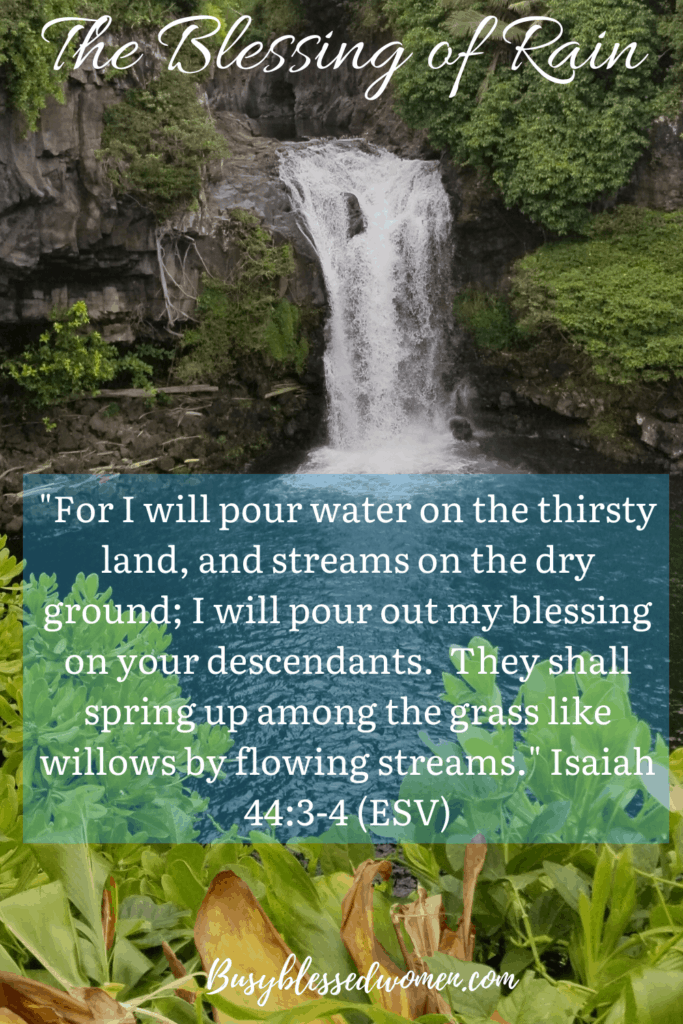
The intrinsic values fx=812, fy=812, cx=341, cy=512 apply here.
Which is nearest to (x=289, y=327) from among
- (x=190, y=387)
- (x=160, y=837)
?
(x=190, y=387)

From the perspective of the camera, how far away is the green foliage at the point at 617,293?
1170cm

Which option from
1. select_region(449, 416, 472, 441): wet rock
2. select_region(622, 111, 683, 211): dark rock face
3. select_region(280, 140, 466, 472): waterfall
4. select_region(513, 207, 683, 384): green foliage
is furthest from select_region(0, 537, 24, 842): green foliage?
select_region(622, 111, 683, 211): dark rock face

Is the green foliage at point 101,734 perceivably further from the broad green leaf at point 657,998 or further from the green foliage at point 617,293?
the green foliage at point 617,293

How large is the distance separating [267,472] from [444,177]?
5.96 meters

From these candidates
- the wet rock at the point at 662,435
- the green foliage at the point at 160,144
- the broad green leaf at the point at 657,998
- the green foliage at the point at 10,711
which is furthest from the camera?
the wet rock at the point at 662,435

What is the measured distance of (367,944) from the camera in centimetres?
64

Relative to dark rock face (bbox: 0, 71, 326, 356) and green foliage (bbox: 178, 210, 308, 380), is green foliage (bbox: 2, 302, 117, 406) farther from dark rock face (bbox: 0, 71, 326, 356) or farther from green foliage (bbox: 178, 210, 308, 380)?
green foliage (bbox: 178, 210, 308, 380)

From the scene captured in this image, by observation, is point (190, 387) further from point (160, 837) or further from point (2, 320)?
point (160, 837)

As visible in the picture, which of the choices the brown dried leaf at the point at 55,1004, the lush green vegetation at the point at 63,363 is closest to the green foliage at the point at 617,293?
the lush green vegetation at the point at 63,363

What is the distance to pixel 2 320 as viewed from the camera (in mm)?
11117

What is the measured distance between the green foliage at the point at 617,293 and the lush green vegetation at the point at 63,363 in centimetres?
647

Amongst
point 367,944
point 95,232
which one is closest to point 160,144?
point 95,232

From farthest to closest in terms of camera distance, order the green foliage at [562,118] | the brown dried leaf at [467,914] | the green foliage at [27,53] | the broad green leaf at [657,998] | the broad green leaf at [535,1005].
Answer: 1. the green foliage at [562,118]
2. the green foliage at [27,53]
3. the brown dried leaf at [467,914]
4. the broad green leaf at [535,1005]
5. the broad green leaf at [657,998]

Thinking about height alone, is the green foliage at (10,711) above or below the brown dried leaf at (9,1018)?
below
